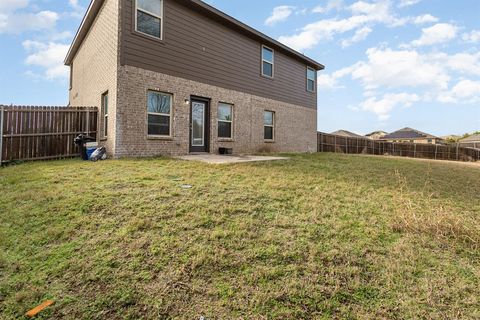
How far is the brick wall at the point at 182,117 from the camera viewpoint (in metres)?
7.71

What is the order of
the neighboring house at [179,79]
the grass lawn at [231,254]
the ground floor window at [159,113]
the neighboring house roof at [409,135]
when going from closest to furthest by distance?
the grass lawn at [231,254] < the neighboring house at [179,79] < the ground floor window at [159,113] < the neighboring house roof at [409,135]

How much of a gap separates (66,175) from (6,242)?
2.80 m

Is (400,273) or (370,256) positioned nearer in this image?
(400,273)

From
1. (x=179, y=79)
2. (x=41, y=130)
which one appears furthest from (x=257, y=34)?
(x=41, y=130)

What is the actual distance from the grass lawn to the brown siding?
545cm

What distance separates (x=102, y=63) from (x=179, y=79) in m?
2.89

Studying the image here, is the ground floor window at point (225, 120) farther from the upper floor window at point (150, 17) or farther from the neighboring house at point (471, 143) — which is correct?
the neighboring house at point (471, 143)

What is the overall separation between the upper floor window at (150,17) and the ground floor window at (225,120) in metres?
3.62

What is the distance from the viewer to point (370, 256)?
2.57 meters

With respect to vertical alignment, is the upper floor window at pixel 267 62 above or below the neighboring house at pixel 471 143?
above

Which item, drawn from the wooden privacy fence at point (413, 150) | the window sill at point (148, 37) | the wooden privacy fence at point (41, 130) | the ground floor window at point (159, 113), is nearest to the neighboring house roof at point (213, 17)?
the window sill at point (148, 37)

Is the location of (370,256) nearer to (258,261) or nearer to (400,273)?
(400,273)

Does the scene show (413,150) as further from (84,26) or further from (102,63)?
(84,26)

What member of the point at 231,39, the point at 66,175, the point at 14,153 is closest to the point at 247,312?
the point at 66,175
